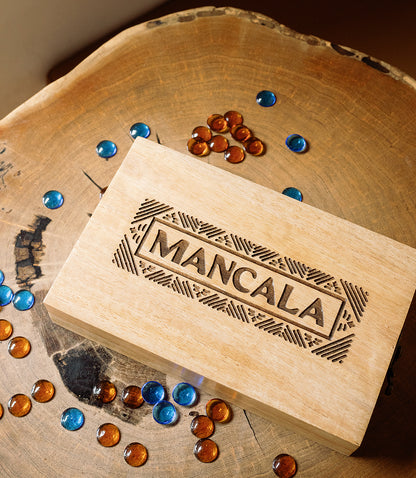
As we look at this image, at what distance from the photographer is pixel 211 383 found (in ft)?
2.94

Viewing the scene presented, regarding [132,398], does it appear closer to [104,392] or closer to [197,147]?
[104,392]

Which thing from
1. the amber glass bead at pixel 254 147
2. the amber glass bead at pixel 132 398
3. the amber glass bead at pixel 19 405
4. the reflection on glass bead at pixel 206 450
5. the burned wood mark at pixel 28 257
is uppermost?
the amber glass bead at pixel 254 147

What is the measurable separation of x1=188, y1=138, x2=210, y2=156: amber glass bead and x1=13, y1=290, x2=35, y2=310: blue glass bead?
0.44 m

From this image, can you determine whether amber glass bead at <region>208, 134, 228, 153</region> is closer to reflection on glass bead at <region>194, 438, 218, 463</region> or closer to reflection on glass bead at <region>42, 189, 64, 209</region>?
reflection on glass bead at <region>42, 189, 64, 209</region>

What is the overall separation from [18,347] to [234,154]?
1.87ft

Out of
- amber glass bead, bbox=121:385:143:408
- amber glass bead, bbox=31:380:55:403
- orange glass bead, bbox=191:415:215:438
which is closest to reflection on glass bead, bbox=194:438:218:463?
orange glass bead, bbox=191:415:215:438

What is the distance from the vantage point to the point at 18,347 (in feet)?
3.16

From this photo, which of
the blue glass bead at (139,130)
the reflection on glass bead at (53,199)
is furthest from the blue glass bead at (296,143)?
the reflection on glass bead at (53,199)

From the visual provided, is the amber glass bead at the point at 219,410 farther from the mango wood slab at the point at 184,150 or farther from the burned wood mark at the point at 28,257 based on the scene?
the burned wood mark at the point at 28,257

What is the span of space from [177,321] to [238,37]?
65 cm

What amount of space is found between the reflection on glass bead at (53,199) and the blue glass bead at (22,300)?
→ 0.18 metres

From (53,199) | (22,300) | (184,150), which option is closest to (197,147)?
(184,150)

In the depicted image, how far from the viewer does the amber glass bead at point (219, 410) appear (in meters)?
0.94

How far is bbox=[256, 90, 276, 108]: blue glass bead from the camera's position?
1108 millimetres
